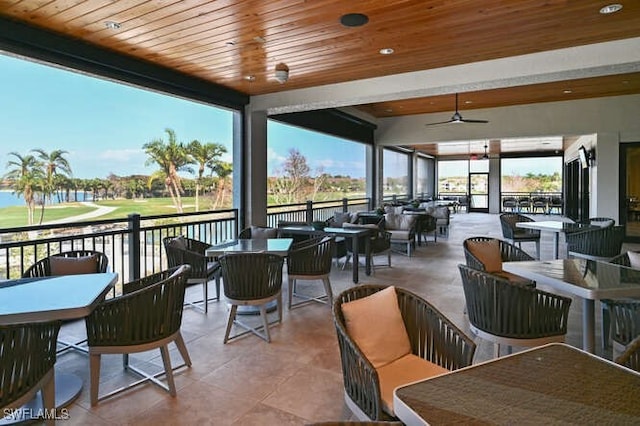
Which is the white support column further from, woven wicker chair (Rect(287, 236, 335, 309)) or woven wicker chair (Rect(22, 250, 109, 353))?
woven wicker chair (Rect(22, 250, 109, 353))

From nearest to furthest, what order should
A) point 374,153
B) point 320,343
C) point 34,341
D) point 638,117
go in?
point 34,341
point 320,343
point 638,117
point 374,153

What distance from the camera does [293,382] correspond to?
106 inches

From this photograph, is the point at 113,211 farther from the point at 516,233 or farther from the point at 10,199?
the point at 516,233

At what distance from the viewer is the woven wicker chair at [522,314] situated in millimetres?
2432

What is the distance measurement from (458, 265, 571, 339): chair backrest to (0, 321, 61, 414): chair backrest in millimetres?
2544

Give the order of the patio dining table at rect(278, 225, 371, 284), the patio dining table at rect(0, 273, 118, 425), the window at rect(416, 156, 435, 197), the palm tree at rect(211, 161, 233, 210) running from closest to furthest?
the patio dining table at rect(0, 273, 118, 425) < the patio dining table at rect(278, 225, 371, 284) < the palm tree at rect(211, 161, 233, 210) < the window at rect(416, 156, 435, 197)

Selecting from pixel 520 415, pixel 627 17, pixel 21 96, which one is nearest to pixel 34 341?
pixel 520 415

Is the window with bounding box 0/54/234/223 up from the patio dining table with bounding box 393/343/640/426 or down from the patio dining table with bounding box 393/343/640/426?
up

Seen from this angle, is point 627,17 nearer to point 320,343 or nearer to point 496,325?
point 496,325

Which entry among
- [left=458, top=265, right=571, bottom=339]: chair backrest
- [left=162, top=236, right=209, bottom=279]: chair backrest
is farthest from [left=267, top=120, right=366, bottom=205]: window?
[left=458, top=265, right=571, bottom=339]: chair backrest

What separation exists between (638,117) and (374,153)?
626 cm

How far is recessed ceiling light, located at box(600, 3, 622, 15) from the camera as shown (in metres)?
3.35

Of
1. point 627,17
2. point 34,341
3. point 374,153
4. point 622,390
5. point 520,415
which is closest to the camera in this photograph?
point 520,415

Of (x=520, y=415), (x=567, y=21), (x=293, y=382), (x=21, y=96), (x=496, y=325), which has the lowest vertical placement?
(x=293, y=382)
